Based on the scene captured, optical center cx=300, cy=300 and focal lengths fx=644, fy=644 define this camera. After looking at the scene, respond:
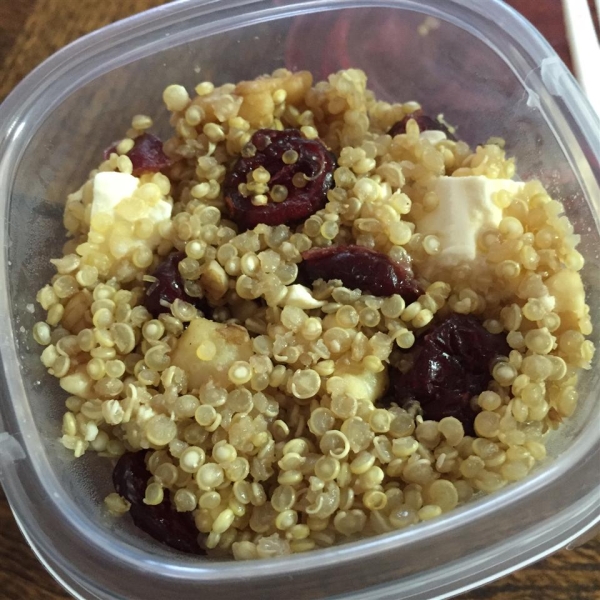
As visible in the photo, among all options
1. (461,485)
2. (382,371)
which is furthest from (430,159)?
Answer: (461,485)

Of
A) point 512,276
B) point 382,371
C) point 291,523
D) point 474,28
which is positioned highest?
point 474,28

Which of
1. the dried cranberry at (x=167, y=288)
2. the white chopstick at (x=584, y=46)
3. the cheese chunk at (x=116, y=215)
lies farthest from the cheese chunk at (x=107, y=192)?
the white chopstick at (x=584, y=46)

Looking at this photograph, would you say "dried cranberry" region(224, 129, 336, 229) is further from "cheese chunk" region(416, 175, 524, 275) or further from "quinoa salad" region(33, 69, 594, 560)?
"cheese chunk" region(416, 175, 524, 275)

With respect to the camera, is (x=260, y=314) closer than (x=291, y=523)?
No

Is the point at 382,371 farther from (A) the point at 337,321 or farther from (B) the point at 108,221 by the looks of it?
(B) the point at 108,221

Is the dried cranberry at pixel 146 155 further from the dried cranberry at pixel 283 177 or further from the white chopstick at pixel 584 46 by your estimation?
the white chopstick at pixel 584 46

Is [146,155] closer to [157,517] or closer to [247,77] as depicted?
[247,77]

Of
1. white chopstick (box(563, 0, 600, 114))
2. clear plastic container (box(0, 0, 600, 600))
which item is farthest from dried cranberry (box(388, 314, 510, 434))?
white chopstick (box(563, 0, 600, 114))
